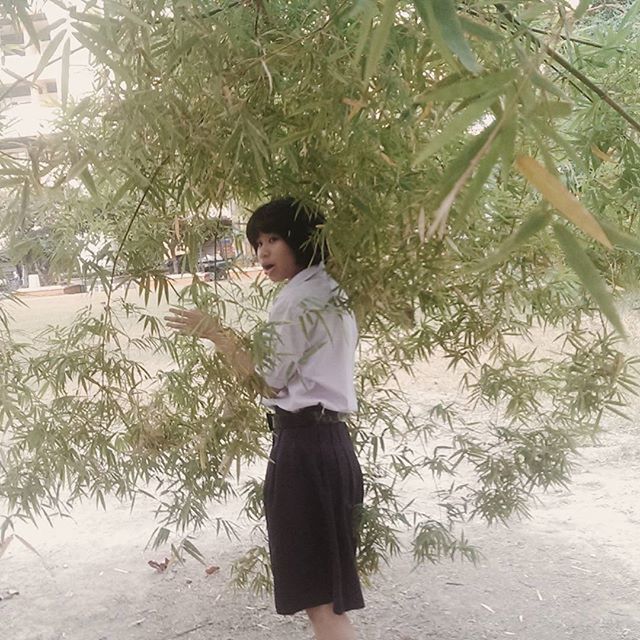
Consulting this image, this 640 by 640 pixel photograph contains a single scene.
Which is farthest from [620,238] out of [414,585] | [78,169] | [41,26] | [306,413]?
[414,585]

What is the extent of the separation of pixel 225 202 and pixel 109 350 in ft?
1.05

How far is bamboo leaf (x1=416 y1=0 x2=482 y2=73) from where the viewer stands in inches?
18.0

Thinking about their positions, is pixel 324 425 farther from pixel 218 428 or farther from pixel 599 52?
pixel 599 52

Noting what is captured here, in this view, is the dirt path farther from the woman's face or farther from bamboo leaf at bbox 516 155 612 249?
bamboo leaf at bbox 516 155 612 249

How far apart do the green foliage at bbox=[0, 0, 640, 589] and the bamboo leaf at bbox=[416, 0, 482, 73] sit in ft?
0.24

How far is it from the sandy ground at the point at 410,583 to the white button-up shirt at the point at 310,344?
38 centimetres

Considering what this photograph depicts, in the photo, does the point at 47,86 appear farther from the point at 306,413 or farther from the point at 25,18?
the point at 306,413

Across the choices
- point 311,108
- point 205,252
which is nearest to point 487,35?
point 311,108

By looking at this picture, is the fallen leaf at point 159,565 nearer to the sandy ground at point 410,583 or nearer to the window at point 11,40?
the sandy ground at point 410,583

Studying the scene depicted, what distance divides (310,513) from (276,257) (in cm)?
45

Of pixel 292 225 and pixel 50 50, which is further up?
pixel 50 50

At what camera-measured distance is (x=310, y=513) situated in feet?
4.33

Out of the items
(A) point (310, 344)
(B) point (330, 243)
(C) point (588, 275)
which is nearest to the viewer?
(C) point (588, 275)

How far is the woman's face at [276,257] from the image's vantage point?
47.5 inches
